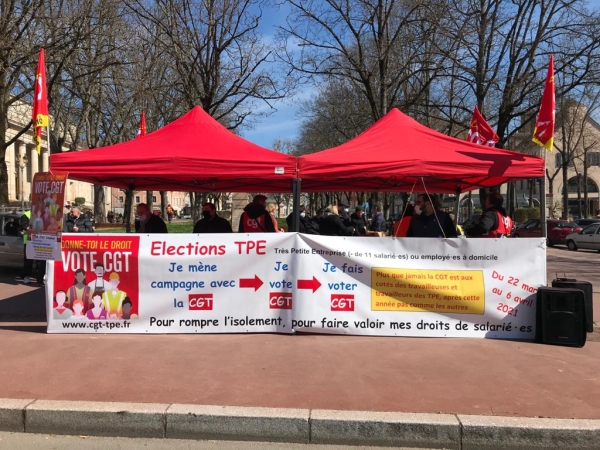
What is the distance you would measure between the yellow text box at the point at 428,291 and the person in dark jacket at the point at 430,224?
885 millimetres

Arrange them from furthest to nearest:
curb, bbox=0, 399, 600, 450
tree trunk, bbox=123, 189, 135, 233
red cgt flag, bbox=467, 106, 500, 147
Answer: tree trunk, bbox=123, 189, 135, 233, red cgt flag, bbox=467, 106, 500, 147, curb, bbox=0, 399, 600, 450

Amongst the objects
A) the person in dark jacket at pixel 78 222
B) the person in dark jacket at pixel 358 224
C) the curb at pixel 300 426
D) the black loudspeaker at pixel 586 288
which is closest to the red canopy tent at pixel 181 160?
the curb at pixel 300 426

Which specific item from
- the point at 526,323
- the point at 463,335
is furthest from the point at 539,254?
the point at 463,335

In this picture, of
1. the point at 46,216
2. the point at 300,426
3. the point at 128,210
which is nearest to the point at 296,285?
the point at 300,426

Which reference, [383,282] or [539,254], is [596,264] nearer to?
[539,254]

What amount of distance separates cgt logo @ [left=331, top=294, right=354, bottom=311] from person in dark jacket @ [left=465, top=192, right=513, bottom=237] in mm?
2135

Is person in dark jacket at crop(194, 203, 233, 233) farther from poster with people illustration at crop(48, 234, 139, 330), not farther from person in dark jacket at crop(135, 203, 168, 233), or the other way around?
poster with people illustration at crop(48, 234, 139, 330)

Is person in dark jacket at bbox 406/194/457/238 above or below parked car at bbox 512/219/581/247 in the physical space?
above

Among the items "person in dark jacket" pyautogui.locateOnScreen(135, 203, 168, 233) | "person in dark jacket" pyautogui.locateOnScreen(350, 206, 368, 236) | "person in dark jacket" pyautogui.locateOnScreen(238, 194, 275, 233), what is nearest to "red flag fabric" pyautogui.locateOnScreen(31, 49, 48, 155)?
"person in dark jacket" pyautogui.locateOnScreen(135, 203, 168, 233)

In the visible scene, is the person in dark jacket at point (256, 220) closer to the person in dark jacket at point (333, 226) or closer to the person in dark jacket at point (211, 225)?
the person in dark jacket at point (211, 225)

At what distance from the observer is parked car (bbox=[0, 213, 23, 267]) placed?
1156 centimetres

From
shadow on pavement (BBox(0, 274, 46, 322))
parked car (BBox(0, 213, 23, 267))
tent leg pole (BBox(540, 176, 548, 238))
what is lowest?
shadow on pavement (BBox(0, 274, 46, 322))

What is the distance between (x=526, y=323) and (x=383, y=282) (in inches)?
75.3

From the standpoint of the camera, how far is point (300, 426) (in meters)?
3.99
